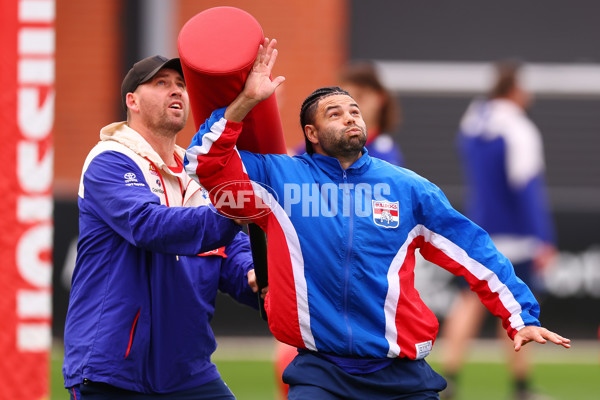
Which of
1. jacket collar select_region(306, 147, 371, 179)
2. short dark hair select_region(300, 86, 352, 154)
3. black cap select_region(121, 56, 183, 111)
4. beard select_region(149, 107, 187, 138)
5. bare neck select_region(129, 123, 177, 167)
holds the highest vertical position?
black cap select_region(121, 56, 183, 111)

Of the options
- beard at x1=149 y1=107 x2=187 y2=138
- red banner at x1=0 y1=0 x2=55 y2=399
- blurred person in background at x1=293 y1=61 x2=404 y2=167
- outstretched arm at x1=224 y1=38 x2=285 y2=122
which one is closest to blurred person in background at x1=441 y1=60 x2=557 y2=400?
blurred person in background at x1=293 y1=61 x2=404 y2=167

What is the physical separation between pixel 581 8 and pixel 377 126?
23.3ft

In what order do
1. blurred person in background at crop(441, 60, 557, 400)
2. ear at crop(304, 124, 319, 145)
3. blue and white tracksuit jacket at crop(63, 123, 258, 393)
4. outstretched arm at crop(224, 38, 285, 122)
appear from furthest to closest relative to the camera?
blurred person in background at crop(441, 60, 557, 400) → ear at crop(304, 124, 319, 145) → blue and white tracksuit jacket at crop(63, 123, 258, 393) → outstretched arm at crop(224, 38, 285, 122)

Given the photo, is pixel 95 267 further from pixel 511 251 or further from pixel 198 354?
pixel 511 251

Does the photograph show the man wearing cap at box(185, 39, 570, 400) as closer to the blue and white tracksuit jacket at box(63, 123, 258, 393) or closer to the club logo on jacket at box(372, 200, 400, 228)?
the club logo on jacket at box(372, 200, 400, 228)

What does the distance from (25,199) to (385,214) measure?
2272 millimetres

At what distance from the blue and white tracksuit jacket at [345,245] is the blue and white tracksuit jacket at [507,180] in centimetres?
428

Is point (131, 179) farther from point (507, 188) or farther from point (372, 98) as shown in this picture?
point (507, 188)

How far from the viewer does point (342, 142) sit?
3738mm

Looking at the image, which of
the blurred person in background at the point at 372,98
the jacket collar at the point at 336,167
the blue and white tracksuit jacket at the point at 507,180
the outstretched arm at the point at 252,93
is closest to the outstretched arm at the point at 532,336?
the jacket collar at the point at 336,167

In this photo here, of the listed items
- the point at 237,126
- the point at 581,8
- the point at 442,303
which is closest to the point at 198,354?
the point at 237,126

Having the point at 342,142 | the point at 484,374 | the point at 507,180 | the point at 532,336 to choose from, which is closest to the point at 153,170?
the point at 342,142

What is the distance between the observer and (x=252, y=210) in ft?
12.2

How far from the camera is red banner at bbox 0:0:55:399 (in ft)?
17.1
